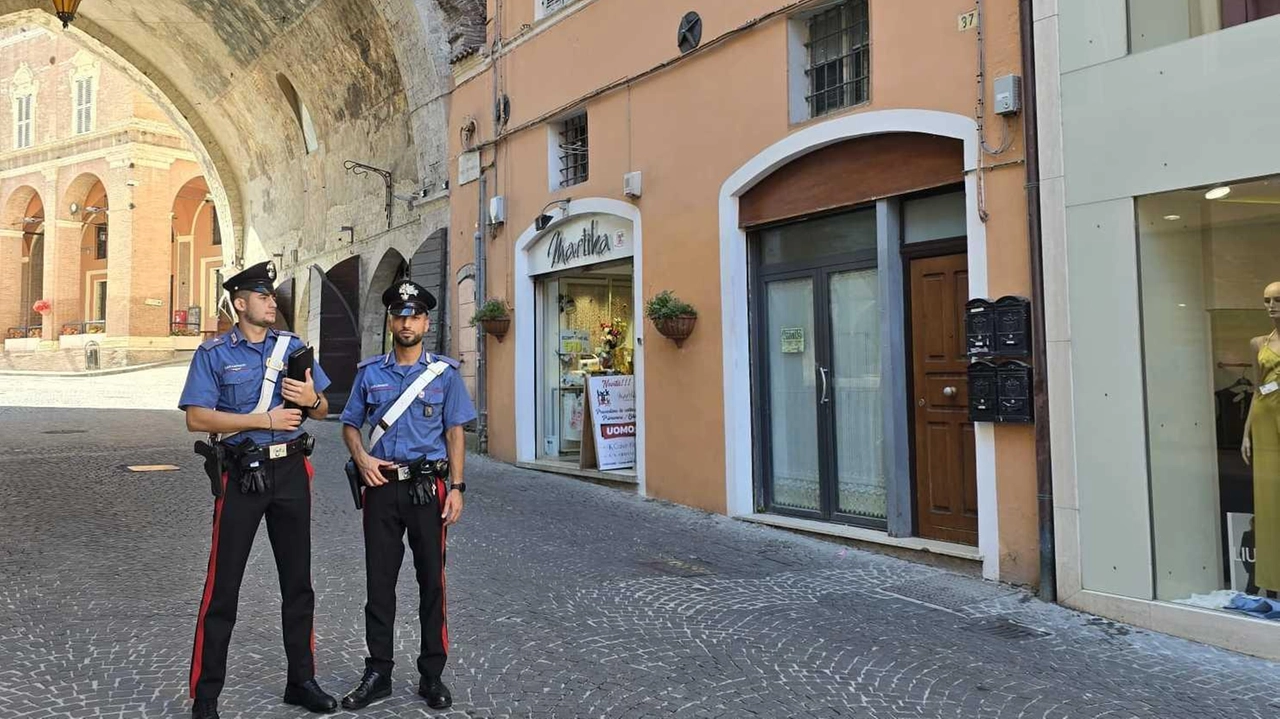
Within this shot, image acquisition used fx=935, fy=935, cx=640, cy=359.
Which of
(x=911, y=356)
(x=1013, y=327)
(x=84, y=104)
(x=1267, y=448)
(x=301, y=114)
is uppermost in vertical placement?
(x=84, y=104)

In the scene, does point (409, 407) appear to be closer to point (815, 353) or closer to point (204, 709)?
point (204, 709)

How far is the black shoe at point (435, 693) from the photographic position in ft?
12.8

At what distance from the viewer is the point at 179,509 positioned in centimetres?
849

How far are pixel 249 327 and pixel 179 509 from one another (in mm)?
5424

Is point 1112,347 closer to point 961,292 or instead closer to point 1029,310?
point 1029,310

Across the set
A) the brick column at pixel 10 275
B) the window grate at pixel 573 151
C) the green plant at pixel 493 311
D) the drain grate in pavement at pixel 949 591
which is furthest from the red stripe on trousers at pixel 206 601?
the brick column at pixel 10 275

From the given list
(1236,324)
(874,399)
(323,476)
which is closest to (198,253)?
(323,476)

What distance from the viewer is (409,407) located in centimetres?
402

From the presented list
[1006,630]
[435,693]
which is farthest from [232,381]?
[1006,630]

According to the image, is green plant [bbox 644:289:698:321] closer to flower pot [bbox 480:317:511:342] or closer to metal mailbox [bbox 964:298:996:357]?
metal mailbox [bbox 964:298:996:357]

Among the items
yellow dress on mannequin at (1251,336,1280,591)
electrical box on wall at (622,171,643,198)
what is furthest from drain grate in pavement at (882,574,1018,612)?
electrical box on wall at (622,171,643,198)

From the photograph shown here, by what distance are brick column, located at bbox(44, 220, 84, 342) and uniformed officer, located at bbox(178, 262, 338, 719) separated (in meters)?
44.1

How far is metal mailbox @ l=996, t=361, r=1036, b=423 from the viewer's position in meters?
6.04

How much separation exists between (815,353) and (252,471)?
5.31 meters
